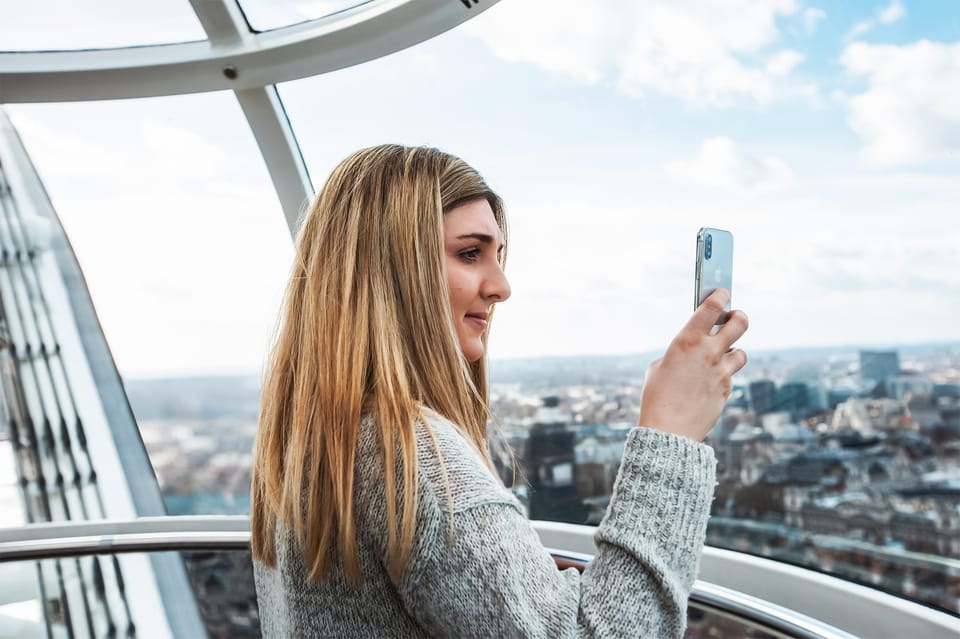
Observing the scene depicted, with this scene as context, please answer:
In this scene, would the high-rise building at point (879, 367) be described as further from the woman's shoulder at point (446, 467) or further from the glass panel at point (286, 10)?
the glass panel at point (286, 10)

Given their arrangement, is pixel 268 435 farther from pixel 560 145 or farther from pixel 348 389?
pixel 560 145

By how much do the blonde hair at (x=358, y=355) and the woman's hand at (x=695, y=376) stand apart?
247mm

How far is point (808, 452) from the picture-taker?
72.4 inches

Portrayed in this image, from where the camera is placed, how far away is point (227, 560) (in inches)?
96.1

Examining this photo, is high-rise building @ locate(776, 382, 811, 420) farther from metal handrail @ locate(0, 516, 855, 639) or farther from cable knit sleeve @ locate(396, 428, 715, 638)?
cable knit sleeve @ locate(396, 428, 715, 638)

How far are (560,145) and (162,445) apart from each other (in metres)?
2.51

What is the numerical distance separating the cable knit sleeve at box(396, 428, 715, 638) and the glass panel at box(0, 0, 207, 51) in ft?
9.17

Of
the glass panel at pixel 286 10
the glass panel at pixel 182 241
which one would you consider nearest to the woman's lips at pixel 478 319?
the glass panel at pixel 286 10

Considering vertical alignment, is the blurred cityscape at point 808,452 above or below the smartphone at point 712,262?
below

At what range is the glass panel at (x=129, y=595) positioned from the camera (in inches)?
99.3

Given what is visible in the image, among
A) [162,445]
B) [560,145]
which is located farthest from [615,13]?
[162,445]

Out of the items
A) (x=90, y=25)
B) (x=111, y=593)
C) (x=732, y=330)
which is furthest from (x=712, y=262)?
(x=90, y=25)

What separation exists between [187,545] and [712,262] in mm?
1666

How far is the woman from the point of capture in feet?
2.44
